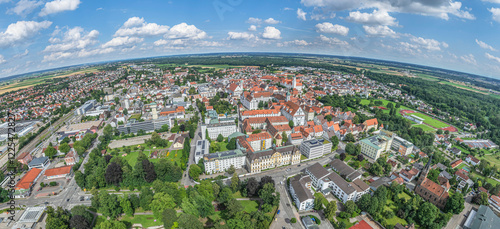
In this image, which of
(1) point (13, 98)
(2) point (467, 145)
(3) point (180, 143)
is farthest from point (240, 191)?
(1) point (13, 98)

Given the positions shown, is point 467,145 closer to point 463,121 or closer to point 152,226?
point 463,121

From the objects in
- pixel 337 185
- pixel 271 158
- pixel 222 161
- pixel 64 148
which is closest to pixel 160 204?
pixel 222 161

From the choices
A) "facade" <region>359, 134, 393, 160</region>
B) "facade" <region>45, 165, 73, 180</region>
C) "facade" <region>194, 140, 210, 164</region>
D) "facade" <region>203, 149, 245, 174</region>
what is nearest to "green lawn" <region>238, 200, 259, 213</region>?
"facade" <region>203, 149, 245, 174</region>

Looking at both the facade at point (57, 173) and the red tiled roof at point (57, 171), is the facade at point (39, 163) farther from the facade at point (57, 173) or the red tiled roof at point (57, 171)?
the red tiled roof at point (57, 171)

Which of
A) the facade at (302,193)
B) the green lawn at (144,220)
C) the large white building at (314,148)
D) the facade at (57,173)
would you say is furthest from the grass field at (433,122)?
the facade at (57,173)

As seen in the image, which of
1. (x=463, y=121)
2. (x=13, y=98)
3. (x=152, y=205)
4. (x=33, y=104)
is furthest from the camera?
(x=13, y=98)

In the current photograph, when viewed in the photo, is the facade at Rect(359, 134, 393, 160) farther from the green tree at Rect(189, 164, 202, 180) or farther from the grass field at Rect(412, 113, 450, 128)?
the green tree at Rect(189, 164, 202, 180)
